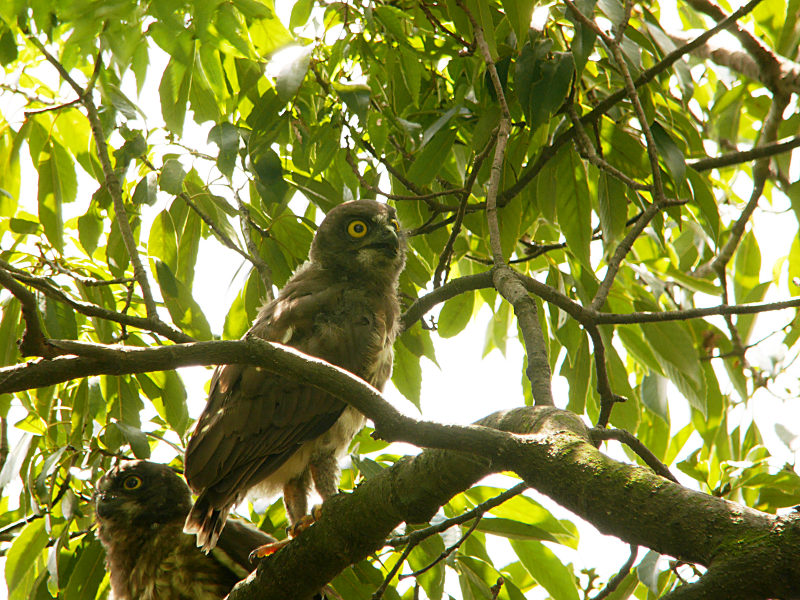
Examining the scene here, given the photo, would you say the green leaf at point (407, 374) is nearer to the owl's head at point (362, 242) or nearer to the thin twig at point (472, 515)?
the owl's head at point (362, 242)

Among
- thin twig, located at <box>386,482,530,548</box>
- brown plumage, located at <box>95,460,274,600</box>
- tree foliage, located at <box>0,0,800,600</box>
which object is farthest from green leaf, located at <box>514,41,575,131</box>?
brown plumage, located at <box>95,460,274,600</box>

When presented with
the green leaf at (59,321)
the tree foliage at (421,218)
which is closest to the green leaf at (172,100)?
the tree foliage at (421,218)

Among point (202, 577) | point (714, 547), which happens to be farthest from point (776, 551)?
point (202, 577)

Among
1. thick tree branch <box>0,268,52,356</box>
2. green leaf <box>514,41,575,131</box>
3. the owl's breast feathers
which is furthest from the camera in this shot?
the owl's breast feathers

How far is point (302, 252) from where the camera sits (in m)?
3.70

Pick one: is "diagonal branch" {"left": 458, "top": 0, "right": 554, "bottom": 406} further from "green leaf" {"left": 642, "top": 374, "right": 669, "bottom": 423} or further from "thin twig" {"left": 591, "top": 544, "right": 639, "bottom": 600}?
"green leaf" {"left": 642, "top": 374, "right": 669, "bottom": 423}

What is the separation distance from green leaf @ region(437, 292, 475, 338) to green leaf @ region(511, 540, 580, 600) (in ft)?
3.55

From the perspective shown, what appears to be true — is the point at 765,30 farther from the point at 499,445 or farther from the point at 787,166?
the point at 499,445

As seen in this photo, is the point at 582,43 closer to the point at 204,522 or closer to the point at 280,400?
the point at 280,400

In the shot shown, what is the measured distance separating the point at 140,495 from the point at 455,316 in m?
1.95

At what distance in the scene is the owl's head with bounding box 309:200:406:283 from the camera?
4.10 metres

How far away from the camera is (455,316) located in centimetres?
383

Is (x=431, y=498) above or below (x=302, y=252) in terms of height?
below

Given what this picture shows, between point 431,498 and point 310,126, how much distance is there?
1763 millimetres
